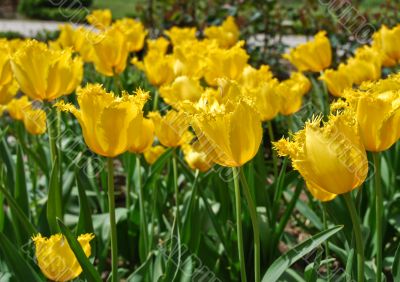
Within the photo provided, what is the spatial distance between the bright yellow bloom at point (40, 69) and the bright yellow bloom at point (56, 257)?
0.60 metres

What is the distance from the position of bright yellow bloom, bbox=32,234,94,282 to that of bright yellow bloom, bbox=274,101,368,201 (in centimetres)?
73

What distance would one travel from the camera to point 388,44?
3.07 meters

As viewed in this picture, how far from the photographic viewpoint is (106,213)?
9.49ft

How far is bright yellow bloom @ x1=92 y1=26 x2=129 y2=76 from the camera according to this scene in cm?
294

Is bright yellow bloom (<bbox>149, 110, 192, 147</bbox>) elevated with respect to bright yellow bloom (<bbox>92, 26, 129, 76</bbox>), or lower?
lower

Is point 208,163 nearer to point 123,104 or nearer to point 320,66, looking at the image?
point 123,104

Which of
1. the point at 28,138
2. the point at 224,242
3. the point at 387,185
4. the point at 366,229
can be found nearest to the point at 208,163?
the point at 224,242

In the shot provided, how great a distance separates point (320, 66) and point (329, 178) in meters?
1.99

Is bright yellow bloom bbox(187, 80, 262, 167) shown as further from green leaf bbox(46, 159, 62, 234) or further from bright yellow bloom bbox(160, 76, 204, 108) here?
bright yellow bloom bbox(160, 76, 204, 108)

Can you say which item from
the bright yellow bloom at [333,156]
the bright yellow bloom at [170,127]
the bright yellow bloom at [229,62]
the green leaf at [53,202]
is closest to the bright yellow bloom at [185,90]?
the bright yellow bloom at [170,127]

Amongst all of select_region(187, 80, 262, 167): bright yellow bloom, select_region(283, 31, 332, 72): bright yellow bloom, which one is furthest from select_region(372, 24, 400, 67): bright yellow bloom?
select_region(187, 80, 262, 167): bright yellow bloom

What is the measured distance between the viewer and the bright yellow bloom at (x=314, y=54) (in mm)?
3234

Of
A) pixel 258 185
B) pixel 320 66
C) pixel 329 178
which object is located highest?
pixel 329 178

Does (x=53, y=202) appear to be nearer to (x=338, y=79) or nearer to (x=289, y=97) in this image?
(x=289, y=97)
